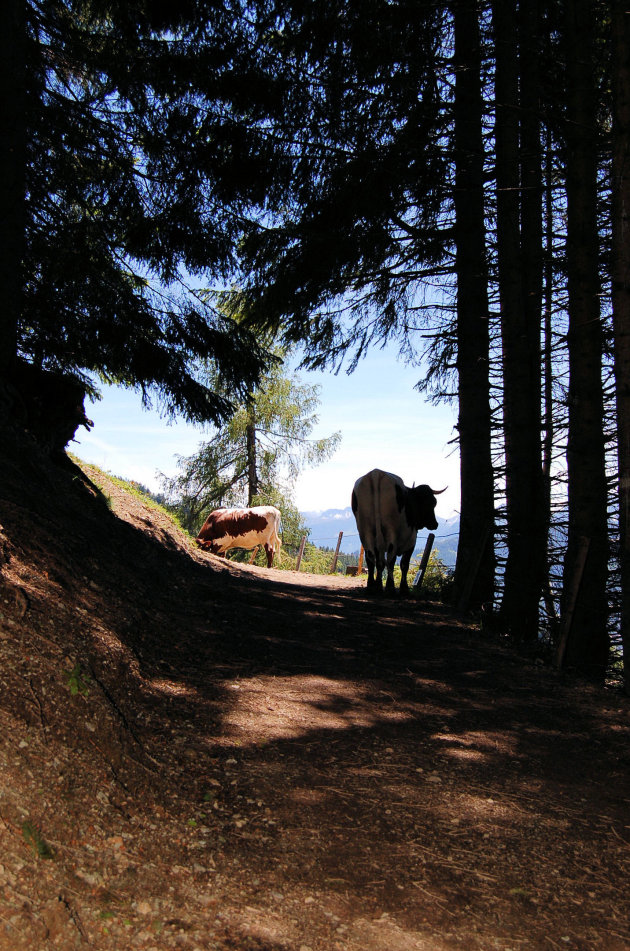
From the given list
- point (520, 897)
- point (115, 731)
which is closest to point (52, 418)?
point (115, 731)

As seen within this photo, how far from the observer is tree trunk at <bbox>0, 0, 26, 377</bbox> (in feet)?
22.2

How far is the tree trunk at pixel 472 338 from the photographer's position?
854 cm

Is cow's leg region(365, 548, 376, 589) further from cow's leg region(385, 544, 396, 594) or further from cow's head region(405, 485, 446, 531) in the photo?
cow's head region(405, 485, 446, 531)

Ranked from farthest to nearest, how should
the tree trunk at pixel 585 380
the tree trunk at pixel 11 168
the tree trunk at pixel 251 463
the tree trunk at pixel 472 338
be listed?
the tree trunk at pixel 251 463 → the tree trunk at pixel 472 338 → the tree trunk at pixel 11 168 → the tree trunk at pixel 585 380

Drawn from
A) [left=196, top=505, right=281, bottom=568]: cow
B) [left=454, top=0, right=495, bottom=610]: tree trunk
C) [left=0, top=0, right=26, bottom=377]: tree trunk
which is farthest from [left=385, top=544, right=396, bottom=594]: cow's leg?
[left=196, top=505, right=281, bottom=568]: cow

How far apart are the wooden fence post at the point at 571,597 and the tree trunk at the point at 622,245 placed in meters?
0.67

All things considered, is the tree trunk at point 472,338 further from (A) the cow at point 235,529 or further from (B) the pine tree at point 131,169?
(A) the cow at point 235,529

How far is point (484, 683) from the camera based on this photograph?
17.9 ft

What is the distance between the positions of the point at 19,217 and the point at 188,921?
6970 mm

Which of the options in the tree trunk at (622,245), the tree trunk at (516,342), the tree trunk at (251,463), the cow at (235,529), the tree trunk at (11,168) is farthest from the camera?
the tree trunk at (251,463)

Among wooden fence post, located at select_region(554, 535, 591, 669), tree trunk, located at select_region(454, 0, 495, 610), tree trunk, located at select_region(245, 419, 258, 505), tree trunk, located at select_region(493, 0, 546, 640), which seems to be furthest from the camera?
tree trunk, located at select_region(245, 419, 258, 505)

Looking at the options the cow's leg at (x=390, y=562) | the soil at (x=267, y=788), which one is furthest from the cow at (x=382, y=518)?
the soil at (x=267, y=788)

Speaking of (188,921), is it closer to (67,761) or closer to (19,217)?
(67,761)

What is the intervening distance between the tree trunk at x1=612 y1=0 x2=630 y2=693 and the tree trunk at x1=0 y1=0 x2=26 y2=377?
587 cm
